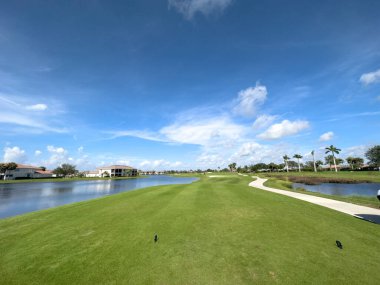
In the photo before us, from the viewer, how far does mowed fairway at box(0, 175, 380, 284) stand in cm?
507

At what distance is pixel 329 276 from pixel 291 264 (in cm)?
86

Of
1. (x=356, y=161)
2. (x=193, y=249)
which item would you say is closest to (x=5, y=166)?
(x=193, y=249)

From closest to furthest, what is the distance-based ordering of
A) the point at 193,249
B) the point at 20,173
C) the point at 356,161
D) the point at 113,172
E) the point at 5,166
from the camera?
the point at 193,249 < the point at 5,166 < the point at 20,173 < the point at 356,161 < the point at 113,172

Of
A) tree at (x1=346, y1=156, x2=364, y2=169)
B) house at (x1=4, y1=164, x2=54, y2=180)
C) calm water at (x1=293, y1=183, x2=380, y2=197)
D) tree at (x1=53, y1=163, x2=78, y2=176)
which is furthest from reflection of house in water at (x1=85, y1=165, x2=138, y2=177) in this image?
tree at (x1=346, y1=156, x2=364, y2=169)

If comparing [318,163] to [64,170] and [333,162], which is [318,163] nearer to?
[333,162]

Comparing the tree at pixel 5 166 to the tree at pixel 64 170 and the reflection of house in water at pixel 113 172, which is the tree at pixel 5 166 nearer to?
the tree at pixel 64 170

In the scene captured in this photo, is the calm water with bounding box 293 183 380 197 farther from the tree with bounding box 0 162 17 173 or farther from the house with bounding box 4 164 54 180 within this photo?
the house with bounding box 4 164 54 180

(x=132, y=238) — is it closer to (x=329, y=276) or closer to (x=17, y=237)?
(x=17, y=237)

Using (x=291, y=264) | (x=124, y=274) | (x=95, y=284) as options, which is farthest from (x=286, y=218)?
(x=95, y=284)

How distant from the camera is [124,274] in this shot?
517cm

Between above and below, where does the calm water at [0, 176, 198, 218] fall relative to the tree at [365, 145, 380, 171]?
below

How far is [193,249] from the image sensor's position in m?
6.55

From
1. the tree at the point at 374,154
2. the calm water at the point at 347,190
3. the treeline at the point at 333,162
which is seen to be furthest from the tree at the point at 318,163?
the calm water at the point at 347,190

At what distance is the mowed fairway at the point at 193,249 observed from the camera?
5074 mm
